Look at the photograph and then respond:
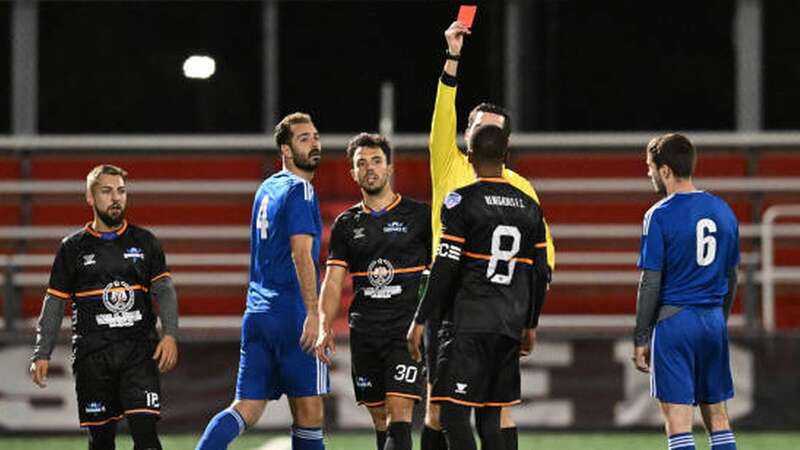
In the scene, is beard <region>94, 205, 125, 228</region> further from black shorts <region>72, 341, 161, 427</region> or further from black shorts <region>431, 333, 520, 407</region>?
black shorts <region>431, 333, 520, 407</region>

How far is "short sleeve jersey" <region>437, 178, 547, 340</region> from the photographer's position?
8367mm

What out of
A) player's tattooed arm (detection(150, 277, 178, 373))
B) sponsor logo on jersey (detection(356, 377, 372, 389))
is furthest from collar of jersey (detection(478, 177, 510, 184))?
player's tattooed arm (detection(150, 277, 178, 373))

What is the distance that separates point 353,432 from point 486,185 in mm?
6727

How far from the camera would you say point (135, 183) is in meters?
16.9

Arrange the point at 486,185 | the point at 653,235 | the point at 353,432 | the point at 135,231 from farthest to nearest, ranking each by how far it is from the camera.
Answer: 1. the point at 353,432
2. the point at 135,231
3. the point at 653,235
4. the point at 486,185

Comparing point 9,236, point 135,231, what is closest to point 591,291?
point 9,236

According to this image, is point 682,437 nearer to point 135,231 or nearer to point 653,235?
point 653,235

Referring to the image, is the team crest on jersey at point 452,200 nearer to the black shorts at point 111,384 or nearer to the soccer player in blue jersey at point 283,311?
the soccer player in blue jersey at point 283,311

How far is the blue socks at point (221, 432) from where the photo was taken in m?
9.29

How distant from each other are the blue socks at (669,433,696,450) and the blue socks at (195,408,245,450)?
2195 millimetres

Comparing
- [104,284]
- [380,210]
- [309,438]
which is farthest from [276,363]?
[380,210]

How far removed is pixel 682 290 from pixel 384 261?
5.88ft

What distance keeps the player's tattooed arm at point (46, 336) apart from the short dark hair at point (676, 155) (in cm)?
333

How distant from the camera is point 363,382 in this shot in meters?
10.2
